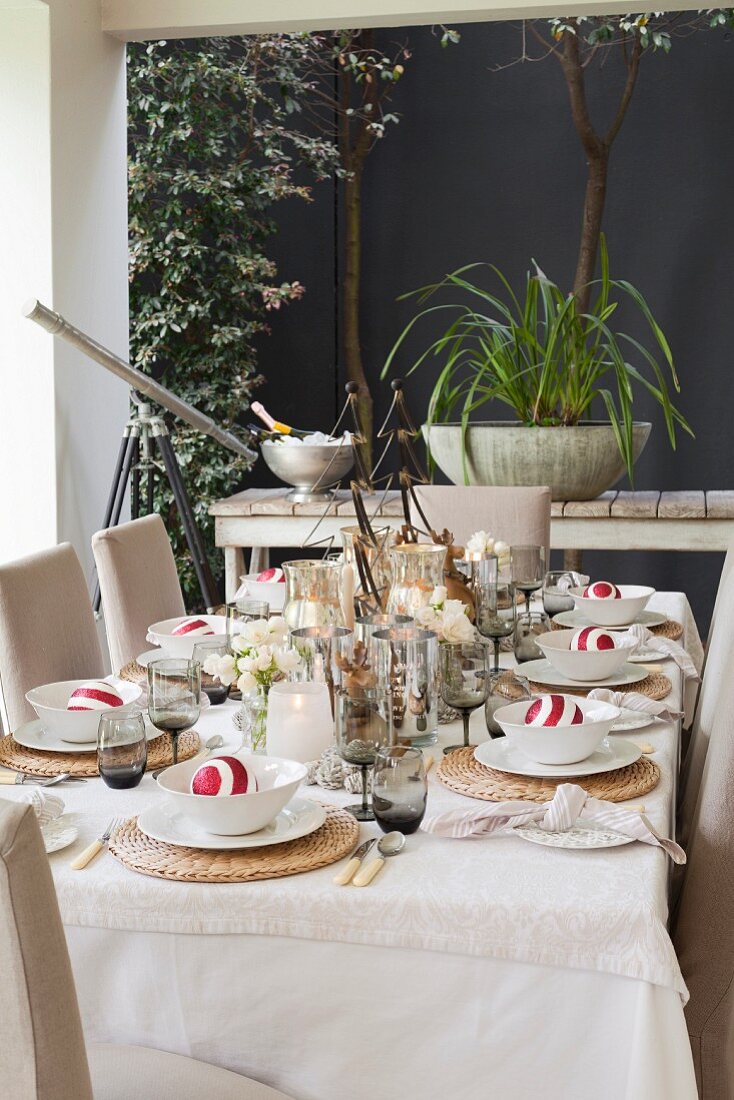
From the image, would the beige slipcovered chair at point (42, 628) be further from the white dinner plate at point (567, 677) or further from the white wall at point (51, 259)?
the white wall at point (51, 259)

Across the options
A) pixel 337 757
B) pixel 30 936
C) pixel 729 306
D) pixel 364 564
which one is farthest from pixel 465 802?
pixel 729 306

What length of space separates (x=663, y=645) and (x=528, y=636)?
0.29 metres

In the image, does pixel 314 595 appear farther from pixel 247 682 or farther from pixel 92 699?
pixel 92 699

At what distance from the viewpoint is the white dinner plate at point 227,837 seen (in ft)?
4.49

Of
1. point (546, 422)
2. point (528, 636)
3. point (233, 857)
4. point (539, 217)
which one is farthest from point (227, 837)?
point (539, 217)

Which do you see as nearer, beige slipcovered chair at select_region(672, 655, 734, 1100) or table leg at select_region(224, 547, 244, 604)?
beige slipcovered chair at select_region(672, 655, 734, 1100)

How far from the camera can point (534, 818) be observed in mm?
1434

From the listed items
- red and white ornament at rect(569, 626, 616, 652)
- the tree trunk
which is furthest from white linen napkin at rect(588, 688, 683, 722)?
the tree trunk

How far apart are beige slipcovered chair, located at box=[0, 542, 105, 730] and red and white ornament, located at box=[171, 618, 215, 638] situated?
0.73 feet

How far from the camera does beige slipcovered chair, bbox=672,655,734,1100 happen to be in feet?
4.86

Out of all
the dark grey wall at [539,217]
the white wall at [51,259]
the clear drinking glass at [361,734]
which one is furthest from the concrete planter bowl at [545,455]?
the clear drinking glass at [361,734]

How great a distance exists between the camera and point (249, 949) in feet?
4.18

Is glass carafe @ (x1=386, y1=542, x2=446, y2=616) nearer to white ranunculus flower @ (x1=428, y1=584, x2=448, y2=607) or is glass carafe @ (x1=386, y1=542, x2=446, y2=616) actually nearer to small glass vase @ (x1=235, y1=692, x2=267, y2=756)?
white ranunculus flower @ (x1=428, y1=584, x2=448, y2=607)

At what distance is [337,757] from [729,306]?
434 cm
